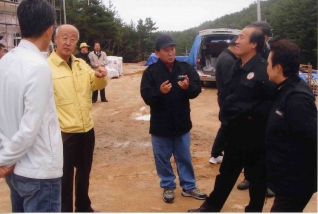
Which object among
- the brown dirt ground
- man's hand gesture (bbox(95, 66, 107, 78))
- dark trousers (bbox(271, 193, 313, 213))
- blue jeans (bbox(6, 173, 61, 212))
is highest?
man's hand gesture (bbox(95, 66, 107, 78))

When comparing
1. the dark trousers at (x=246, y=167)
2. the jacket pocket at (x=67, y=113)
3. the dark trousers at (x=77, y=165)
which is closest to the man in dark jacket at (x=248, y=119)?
Result: the dark trousers at (x=246, y=167)

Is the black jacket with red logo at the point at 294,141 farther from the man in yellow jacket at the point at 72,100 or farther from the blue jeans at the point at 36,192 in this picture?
the man in yellow jacket at the point at 72,100

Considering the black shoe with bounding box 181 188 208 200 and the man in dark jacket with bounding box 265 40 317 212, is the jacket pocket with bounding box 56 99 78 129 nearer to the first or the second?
the black shoe with bounding box 181 188 208 200

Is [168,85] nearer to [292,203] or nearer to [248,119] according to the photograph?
[248,119]

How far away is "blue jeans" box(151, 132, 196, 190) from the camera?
393 cm

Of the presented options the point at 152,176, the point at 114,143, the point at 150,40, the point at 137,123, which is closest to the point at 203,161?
the point at 152,176

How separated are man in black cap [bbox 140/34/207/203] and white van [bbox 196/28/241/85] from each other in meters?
8.78

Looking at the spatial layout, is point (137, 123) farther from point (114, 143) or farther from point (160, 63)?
point (160, 63)

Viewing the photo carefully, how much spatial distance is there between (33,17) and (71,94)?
49.2 inches

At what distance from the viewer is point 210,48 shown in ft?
44.8

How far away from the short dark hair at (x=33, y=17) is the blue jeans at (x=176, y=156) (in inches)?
85.4

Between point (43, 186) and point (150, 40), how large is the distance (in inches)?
1518

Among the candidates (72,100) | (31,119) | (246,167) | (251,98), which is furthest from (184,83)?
(31,119)

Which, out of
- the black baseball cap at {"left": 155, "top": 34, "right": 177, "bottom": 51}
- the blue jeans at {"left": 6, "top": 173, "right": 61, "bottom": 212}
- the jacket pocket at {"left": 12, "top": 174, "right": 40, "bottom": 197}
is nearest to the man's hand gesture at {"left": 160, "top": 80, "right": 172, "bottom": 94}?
the black baseball cap at {"left": 155, "top": 34, "right": 177, "bottom": 51}
